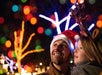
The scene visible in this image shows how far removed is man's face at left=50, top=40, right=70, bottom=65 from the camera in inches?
188

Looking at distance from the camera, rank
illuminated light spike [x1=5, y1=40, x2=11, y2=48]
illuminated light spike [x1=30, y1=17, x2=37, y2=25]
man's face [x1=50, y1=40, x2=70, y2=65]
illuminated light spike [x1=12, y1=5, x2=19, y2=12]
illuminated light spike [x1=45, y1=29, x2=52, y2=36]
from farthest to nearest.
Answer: illuminated light spike [x1=30, y1=17, x2=37, y2=25]
illuminated light spike [x1=45, y1=29, x2=52, y2=36]
illuminated light spike [x1=12, y1=5, x2=19, y2=12]
illuminated light spike [x1=5, y1=40, x2=11, y2=48]
man's face [x1=50, y1=40, x2=70, y2=65]

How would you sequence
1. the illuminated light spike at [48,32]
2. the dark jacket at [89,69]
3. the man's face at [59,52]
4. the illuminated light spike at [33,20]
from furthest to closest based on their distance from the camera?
the illuminated light spike at [33,20], the illuminated light spike at [48,32], the man's face at [59,52], the dark jacket at [89,69]

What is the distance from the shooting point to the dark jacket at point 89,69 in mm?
3424

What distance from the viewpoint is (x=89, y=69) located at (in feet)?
11.3

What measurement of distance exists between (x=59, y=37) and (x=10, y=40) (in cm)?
1413

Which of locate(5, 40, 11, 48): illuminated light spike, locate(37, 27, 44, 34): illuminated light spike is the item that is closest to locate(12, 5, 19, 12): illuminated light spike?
locate(37, 27, 44, 34): illuminated light spike

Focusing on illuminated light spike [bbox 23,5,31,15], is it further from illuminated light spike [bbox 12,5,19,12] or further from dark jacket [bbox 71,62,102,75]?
dark jacket [bbox 71,62,102,75]

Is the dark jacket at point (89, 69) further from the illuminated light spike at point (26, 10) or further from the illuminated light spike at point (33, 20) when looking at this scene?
the illuminated light spike at point (33, 20)

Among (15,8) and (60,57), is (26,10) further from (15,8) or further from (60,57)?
(60,57)

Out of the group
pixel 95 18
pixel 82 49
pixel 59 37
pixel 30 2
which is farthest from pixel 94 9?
pixel 82 49

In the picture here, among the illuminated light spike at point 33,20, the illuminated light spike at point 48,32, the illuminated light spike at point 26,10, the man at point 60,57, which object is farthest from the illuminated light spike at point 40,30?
the man at point 60,57

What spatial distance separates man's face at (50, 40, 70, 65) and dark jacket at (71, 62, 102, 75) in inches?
49.8

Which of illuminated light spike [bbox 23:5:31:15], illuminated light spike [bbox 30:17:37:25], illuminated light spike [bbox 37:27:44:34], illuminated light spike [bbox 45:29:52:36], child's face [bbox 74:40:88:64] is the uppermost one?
illuminated light spike [bbox 23:5:31:15]

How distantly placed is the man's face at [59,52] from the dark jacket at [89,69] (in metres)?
1.27
